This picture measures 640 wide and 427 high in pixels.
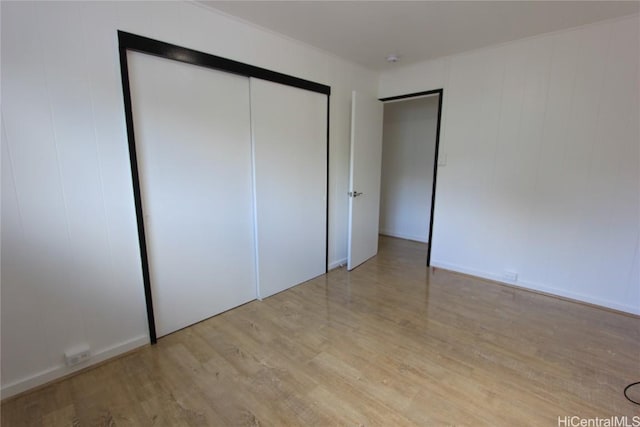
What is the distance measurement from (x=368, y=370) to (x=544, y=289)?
2299 millimetres

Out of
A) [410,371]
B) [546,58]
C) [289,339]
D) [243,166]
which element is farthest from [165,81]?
[546,58]

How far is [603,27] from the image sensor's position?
2.51 m

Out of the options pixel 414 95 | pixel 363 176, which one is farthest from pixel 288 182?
pixel 414 95

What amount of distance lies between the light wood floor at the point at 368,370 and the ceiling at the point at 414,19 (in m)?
2.51

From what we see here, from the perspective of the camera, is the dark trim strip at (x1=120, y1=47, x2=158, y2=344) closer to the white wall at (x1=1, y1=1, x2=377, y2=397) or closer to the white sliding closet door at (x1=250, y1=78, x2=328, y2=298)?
the white wall at (x1=1, y1=1, x2=377, y2=397)

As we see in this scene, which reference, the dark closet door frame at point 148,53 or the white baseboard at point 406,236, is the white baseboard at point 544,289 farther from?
the dark closet door frame at point 148,53

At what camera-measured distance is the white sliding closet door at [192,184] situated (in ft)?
6.80

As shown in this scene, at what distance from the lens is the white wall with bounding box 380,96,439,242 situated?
15.6ft

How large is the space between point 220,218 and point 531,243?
123 inches

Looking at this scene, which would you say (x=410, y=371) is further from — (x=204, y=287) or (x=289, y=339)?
(x=204, y=287)

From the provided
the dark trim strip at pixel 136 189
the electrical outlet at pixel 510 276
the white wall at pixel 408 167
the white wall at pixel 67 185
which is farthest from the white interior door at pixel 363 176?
the dark trim strip at pixel 136 189

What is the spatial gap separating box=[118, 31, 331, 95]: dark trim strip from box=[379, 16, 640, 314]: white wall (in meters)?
1.84

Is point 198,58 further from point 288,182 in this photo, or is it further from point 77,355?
point 77,355

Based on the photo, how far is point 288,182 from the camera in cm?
300
